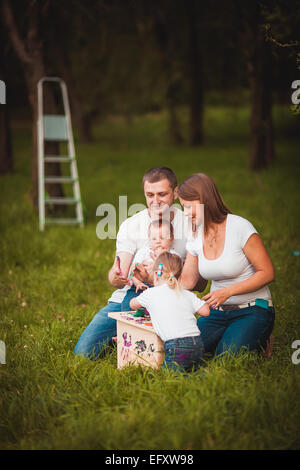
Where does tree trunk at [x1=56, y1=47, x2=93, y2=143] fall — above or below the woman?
above

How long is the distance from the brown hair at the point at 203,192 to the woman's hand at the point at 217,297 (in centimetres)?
53

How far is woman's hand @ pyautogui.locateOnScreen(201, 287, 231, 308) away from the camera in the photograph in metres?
3.76

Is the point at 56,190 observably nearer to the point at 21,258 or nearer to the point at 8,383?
the point at 21,258

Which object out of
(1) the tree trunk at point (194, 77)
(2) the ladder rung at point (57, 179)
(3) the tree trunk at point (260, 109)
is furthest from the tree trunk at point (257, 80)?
(1) the tree trunk at point (194, 77)

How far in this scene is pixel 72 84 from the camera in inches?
871

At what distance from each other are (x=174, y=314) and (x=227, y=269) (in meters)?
0.59

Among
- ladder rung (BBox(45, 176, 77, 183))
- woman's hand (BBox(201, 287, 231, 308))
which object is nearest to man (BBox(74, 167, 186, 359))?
woman's hand (BBox(201, 287, 231, 308))

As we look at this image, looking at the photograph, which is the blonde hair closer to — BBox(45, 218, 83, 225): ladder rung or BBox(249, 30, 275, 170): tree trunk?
BBox(45, 218, 83, 225): ladder rung

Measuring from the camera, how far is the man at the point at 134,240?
13.6 ft

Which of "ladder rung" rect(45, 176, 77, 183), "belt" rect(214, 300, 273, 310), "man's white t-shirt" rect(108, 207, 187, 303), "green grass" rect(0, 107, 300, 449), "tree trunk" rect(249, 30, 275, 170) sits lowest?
"green grass" rect(0, 107, 300, 449)

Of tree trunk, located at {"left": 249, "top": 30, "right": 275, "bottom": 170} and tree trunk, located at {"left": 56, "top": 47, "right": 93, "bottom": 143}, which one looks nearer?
tree trunk, located at {"left": 249, "top": 30, "right": 275, "bottom": 170}

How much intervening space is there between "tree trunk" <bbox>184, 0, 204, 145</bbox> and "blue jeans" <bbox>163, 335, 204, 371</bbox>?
17.8 metres

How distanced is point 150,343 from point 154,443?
3.01 feet

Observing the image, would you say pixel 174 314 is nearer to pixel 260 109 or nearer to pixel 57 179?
pixel 57 179
